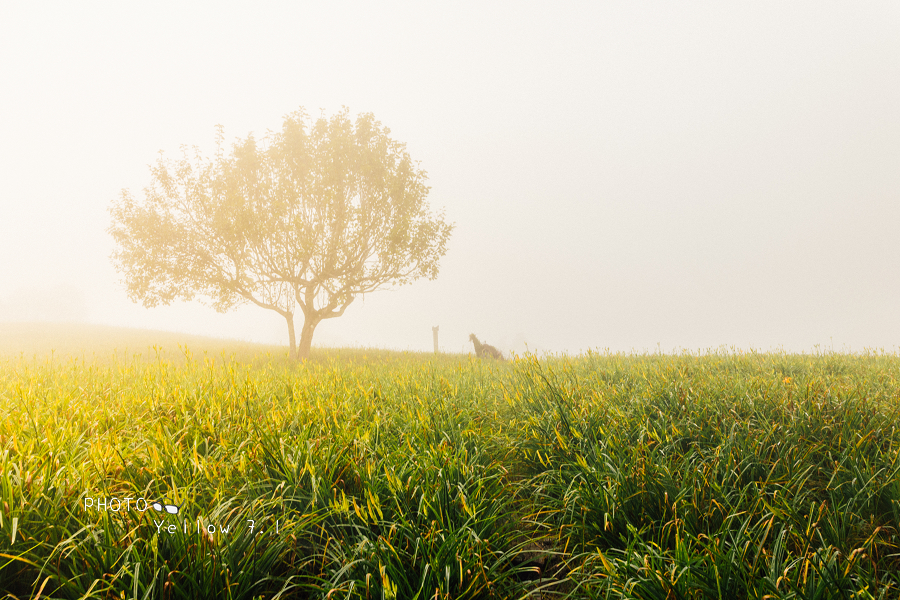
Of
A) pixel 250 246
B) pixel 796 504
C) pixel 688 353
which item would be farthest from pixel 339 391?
pixel 250 246

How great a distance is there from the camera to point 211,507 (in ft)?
8.89

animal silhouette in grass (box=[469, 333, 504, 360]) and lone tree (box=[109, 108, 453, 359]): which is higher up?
lone tree (box=[109, 108, 453, 359])

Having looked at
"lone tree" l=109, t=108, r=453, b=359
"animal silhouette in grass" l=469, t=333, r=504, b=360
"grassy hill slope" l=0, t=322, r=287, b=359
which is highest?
"lone tree" l=109, t=108, r=453, b=359

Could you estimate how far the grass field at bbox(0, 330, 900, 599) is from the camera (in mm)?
2078

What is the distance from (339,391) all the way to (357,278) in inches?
470

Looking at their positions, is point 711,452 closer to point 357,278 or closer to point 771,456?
point 771,456

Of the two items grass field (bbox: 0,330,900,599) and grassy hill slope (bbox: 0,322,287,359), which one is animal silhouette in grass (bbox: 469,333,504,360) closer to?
grassy hill slope (bbox: 0,322,287,359)

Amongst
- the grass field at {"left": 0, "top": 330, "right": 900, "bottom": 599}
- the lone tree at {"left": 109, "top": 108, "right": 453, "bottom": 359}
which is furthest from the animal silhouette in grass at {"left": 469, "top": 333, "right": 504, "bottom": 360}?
the grass field at {"left": 0, "top": 330, "right": 900, "bottom": 599}

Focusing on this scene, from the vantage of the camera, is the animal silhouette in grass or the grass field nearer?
the grass field

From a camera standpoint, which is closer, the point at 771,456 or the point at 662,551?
the point at 662,551

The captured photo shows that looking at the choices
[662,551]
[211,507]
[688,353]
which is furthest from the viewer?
[688,353]

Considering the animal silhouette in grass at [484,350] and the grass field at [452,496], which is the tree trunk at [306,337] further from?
the grass field at [452,496]

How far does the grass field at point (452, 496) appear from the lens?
6.82ft

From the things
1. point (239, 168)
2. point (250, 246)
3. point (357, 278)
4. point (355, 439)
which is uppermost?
point (239, 168)
